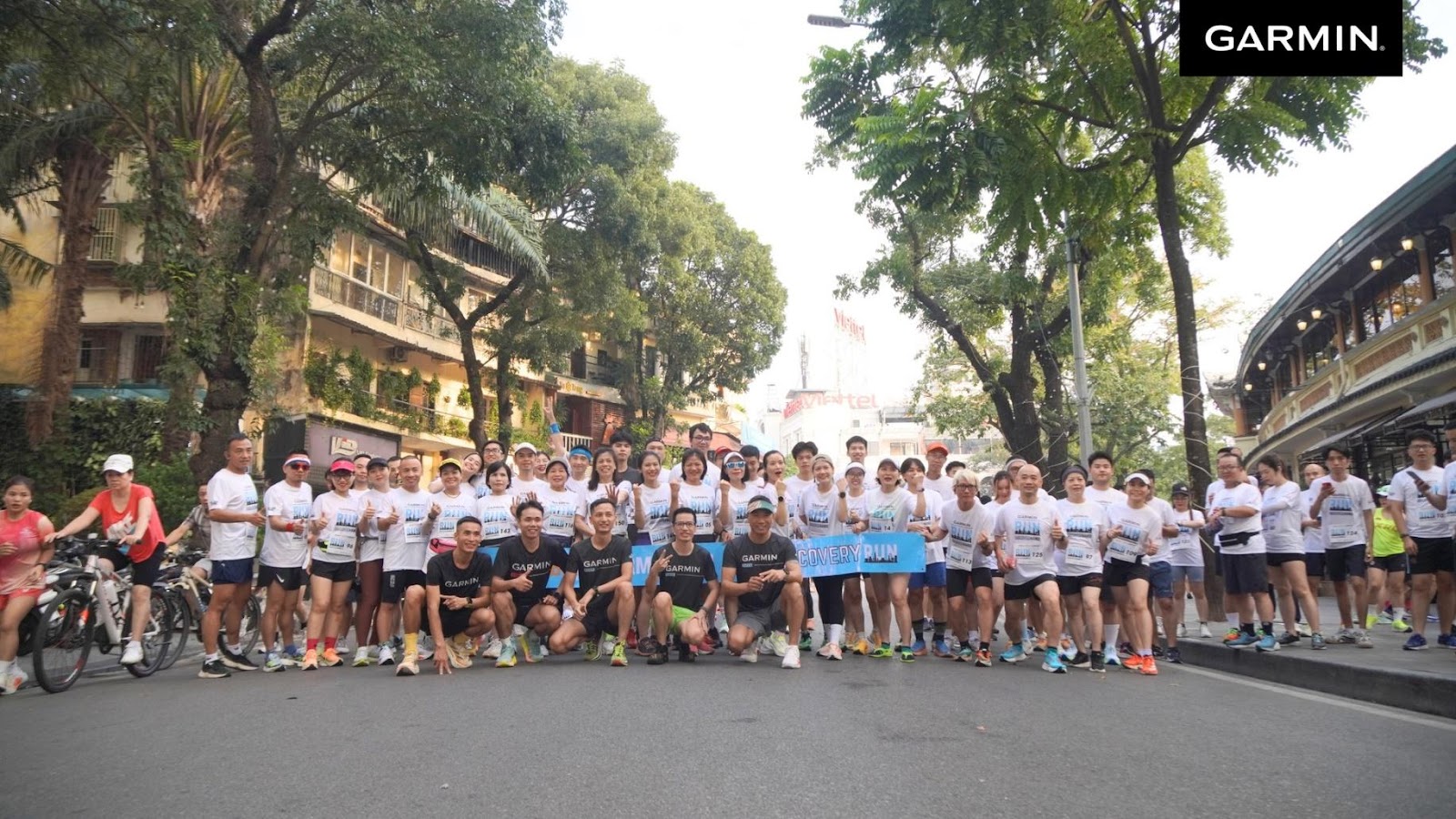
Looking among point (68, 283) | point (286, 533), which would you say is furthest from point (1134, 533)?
Result: point (68, 283)

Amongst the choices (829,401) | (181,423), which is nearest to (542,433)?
(181,423)

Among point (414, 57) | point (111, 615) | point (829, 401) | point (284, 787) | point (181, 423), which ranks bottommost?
point (284, 787)

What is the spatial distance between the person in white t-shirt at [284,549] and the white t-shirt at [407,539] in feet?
2.46

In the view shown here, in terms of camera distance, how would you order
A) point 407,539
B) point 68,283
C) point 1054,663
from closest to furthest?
point 1054,663
point 407,539
point 68,283

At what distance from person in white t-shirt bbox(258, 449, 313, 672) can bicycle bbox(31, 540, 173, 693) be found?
2.78 feet

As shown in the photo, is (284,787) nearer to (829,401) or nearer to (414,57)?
(414,57)

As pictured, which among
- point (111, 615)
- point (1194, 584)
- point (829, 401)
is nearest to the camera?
point (111, 615)

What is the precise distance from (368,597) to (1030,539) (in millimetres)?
6211

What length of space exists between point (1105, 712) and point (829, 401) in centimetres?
9187

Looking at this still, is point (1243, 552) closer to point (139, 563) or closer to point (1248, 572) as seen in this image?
point (1248, 572)

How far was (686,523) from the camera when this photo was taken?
9.48 metres

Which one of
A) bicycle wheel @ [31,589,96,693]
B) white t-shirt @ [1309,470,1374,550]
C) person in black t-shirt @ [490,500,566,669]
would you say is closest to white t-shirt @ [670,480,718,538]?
person in black t-shirt @ [490,500,566,669]

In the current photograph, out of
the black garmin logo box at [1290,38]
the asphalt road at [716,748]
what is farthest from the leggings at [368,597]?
the black garmin logo box at [1290,38]

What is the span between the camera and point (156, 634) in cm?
913
